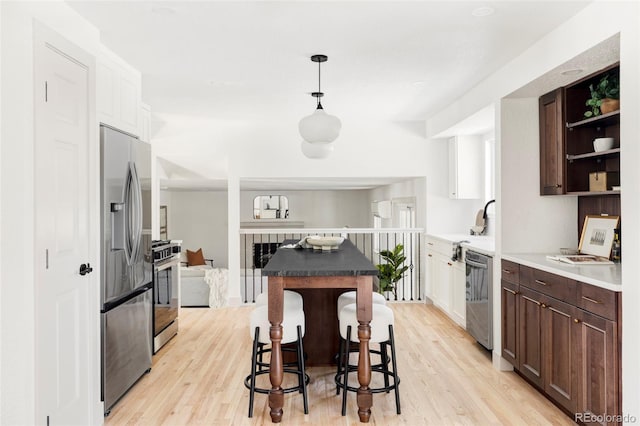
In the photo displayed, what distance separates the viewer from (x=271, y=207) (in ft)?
39.6

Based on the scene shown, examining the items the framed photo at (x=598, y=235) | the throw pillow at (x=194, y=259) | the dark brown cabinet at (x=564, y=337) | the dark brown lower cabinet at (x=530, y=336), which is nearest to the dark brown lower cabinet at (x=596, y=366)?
the dark brown cabinet at (x=564, y=337)

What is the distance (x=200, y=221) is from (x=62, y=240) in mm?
9082

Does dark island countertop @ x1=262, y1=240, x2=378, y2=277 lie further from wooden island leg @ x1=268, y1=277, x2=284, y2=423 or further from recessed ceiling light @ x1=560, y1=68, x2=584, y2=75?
recessed ceiling light @ x1=560, y1=68, x2=584, y2=75

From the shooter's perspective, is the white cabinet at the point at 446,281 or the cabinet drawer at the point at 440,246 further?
the cabinet drawer at the point at 440,246

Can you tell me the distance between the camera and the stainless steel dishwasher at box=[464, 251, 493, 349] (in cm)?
400

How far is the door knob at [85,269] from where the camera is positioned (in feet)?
8.85

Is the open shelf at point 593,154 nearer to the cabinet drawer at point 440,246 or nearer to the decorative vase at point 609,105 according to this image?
the decorative vase at point 609,105

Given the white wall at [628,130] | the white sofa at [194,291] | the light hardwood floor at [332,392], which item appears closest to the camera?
the white wall at [628,130]

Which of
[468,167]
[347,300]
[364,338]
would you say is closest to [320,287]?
[364,338]

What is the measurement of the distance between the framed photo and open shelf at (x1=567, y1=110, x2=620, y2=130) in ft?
2.23

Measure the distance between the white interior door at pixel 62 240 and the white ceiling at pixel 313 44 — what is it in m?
0.56

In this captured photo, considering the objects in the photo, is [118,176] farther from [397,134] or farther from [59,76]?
[397,134]

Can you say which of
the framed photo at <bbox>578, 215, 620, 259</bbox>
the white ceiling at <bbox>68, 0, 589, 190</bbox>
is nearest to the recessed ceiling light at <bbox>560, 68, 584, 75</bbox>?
the white ceiling at <bbox>68, 0, 589, 190</bbox>

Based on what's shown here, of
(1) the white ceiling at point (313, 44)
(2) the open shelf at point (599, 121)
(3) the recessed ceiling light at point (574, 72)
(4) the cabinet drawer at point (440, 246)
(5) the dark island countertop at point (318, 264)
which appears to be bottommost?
(4) the cabinet drawer at point (440, 246)
